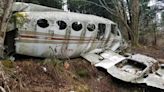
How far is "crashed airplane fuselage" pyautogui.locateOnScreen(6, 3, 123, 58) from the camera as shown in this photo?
569 inches

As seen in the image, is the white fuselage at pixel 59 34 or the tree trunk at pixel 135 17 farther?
the tree trunk at pixel 135 17

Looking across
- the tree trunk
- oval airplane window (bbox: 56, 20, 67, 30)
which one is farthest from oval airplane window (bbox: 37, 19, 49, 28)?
the tree trunk

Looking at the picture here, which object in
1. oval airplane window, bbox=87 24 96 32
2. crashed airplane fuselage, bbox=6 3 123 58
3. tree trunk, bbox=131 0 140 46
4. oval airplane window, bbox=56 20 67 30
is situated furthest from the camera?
tree trunk, bbox=131 0 140 46

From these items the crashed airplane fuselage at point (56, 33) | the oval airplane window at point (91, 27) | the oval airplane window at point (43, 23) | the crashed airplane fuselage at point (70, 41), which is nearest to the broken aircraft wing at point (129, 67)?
the crashed airplane fuselage at point (70, 41)

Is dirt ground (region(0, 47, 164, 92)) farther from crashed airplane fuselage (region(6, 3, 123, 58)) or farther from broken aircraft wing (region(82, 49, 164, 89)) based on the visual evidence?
crashed airplane fuselage (region(6, 3, 123, 58))

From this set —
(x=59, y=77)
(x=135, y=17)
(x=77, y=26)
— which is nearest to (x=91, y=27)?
(x=77, y=26)

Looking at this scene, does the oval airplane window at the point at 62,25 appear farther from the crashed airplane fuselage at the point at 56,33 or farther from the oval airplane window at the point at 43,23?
the oval airplane window at the point at 43,23

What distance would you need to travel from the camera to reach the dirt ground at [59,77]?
1234 cm

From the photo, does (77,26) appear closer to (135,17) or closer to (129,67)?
(129,67)

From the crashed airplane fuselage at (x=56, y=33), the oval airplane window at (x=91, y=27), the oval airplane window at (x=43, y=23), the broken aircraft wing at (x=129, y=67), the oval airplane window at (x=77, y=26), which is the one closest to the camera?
the crashed airplane fuselage at (x=56, y=33)

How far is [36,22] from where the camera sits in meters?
14.7

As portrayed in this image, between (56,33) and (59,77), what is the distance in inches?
104

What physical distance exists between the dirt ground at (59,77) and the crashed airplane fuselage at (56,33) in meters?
0.55

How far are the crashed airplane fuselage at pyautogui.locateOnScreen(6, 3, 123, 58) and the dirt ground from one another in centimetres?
55
